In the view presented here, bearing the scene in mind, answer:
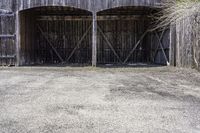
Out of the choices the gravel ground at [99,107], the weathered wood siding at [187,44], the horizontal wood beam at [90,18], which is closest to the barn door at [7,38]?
the horizontal wood beam at [90,18]

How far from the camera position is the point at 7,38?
17.0 m

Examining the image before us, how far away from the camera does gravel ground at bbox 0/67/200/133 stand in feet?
17.5

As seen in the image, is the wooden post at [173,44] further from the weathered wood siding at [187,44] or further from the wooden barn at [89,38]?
the wooden barn at [89,38]

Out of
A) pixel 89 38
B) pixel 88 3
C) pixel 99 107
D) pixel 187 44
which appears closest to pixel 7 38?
pixel 88 3

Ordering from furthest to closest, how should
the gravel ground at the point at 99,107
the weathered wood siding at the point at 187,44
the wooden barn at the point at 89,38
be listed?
the wooden barn at the point at 89,38 < the weathered wood siding at the point at 187,44 < the gravel ground at the point at 99,107

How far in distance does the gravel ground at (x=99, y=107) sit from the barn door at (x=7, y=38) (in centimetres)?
664

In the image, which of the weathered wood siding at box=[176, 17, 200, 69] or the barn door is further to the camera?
the barn door

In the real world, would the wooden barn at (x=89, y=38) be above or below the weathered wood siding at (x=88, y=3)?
below

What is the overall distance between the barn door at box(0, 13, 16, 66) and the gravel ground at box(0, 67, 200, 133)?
261 inches

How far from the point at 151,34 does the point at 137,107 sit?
14613mm

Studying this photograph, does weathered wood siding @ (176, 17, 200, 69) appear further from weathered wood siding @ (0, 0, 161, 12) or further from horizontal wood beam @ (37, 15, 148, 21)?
horizontal wood beam @ (37, 15, 148, 21)

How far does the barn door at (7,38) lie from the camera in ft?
55.6

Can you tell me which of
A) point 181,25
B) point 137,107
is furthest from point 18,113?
point 181,25

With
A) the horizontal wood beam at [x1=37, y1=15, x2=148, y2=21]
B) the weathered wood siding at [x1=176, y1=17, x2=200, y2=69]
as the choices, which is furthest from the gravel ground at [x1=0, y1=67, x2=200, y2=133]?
the horizontal wood beam at [x1=37, y1=15, x2=148, y2=21]
